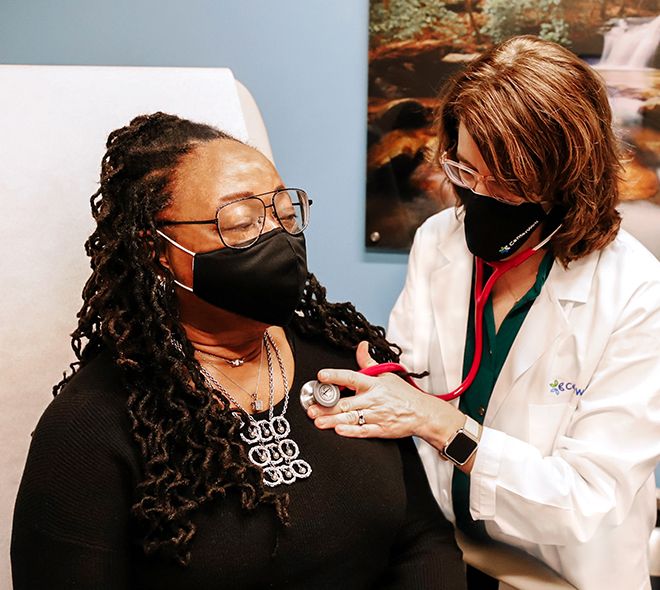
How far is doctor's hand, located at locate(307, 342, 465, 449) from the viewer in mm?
1292

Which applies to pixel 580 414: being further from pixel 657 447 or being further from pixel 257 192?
pixel 257 192

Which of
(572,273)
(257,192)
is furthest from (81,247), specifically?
(572,273)

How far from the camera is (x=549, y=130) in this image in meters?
1.29

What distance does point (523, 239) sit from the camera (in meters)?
1.40

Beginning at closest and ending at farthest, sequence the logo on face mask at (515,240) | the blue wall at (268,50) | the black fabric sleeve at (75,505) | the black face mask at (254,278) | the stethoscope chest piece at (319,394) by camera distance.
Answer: the black fabric sleeve at (75,505)
the black face mask at (254,278)
the stethoscope chest piece at (319,394)
the logo on face mask at (515,240)
the blue wall at (268,50)

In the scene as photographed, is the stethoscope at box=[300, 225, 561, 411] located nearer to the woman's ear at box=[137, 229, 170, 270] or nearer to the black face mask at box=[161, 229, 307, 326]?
the black face mask at box=[161, 229, 307, 326]

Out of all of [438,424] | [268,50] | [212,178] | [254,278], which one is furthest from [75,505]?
[268,50]

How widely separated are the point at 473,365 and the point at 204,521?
2.12ft

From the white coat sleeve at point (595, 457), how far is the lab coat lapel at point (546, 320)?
0.10 metres

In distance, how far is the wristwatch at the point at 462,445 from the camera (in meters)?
1.35

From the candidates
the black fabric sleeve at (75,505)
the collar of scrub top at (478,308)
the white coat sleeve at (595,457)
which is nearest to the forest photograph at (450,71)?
the collar of scrub top at (478,308)

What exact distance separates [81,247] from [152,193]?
0.36m

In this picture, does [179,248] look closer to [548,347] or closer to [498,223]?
[498,223]

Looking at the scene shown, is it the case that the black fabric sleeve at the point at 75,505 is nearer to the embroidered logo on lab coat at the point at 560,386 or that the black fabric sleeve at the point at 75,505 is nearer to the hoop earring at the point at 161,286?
the hoop earring at the point at 161,286
